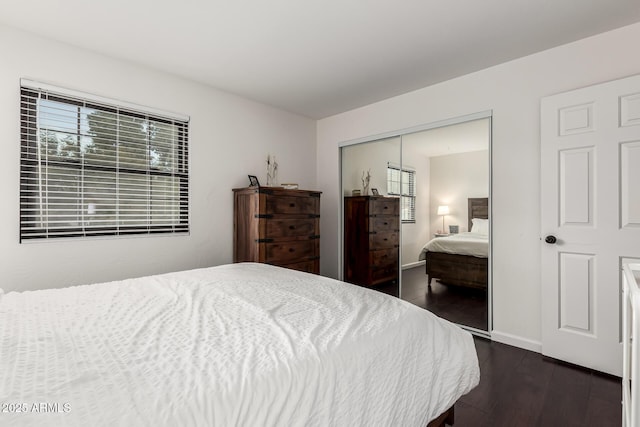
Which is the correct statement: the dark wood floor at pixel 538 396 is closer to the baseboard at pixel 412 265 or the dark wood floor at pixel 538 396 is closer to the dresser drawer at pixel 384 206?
the baseboard at pixel 412 265

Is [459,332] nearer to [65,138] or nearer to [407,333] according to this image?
[407,333]

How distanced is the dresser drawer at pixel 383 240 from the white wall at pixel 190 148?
1.21m

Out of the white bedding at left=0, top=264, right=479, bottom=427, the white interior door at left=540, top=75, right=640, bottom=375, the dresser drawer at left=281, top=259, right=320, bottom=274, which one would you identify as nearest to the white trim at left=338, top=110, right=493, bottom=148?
the white interior door at left=540, top=75, right=640, bottom=375

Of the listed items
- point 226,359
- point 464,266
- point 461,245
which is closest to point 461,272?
point 464,266

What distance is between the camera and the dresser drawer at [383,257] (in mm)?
3754

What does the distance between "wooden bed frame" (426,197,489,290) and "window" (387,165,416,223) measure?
50 centimetres

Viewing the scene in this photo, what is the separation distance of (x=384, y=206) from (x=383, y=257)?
2.02ft

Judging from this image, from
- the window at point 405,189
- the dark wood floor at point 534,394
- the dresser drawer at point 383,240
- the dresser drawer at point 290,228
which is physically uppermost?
the window at point 405,189

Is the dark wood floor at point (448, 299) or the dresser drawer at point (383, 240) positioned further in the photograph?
the dresser drawer at point (383, 240)

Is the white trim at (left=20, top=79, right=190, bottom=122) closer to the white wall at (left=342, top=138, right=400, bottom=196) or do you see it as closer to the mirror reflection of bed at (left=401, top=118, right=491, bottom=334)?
the white wall at (left=342, top=138, right=400, bottom=196)

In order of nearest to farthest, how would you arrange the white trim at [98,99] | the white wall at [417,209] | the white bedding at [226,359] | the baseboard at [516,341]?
the white bedding at [226,359] → the white trim at [98,99] → the baseboard at [516,341] → the white wall at [417,209]

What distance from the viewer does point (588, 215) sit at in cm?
238

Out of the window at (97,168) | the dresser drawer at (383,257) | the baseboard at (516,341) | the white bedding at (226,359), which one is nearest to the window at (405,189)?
the dresser drawer at (383,257)

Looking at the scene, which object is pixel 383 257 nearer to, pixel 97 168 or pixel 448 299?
pixel 448 299
